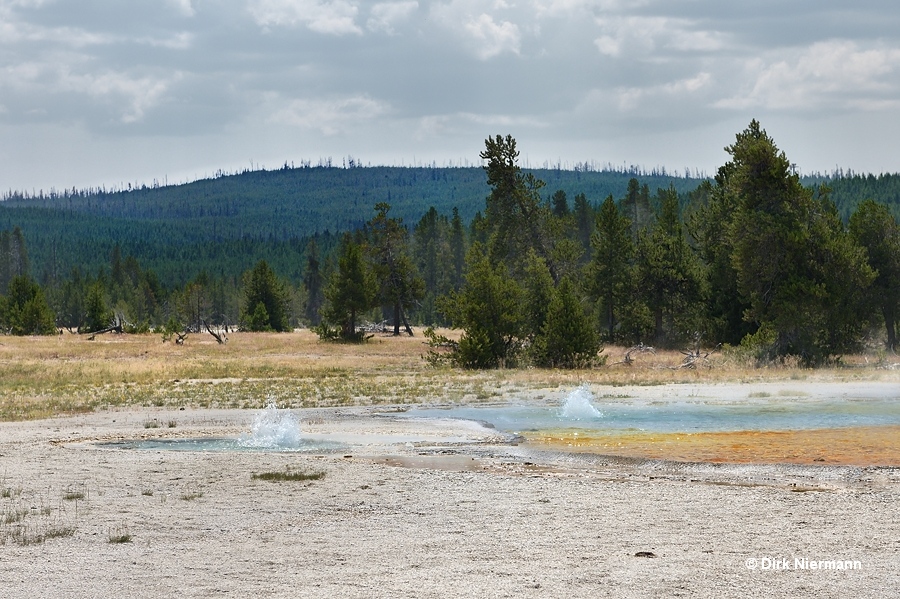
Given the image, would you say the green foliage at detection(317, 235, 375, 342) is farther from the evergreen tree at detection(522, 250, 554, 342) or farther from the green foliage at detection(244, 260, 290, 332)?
the evergreen tree at detection(522, 250, 554, 342)

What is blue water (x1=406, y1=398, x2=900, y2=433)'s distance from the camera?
25031 millimetres

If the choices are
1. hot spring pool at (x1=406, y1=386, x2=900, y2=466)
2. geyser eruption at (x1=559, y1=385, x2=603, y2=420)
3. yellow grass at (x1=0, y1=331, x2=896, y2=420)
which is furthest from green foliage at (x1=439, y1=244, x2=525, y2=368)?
geyser eruption at (x1=559, y1=385, x2=603, y2=420)

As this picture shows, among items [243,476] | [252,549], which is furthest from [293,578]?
[243,476]

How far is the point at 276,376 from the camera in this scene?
155 feet

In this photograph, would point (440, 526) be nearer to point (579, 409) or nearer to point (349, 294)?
point (579, 409)

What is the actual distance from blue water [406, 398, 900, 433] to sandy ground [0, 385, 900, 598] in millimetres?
5694

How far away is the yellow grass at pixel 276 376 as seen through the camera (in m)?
34.7

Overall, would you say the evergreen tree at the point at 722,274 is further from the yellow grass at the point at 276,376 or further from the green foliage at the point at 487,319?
the green foliage at the point at 487,319

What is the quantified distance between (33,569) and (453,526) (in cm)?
505

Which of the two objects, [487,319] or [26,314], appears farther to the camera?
[26,314]

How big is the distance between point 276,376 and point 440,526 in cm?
3478

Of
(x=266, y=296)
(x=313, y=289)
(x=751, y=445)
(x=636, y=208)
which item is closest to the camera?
(x=751, y=445)

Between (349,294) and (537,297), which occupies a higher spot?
(349,294)

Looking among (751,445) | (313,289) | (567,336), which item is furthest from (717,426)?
(313,289)
